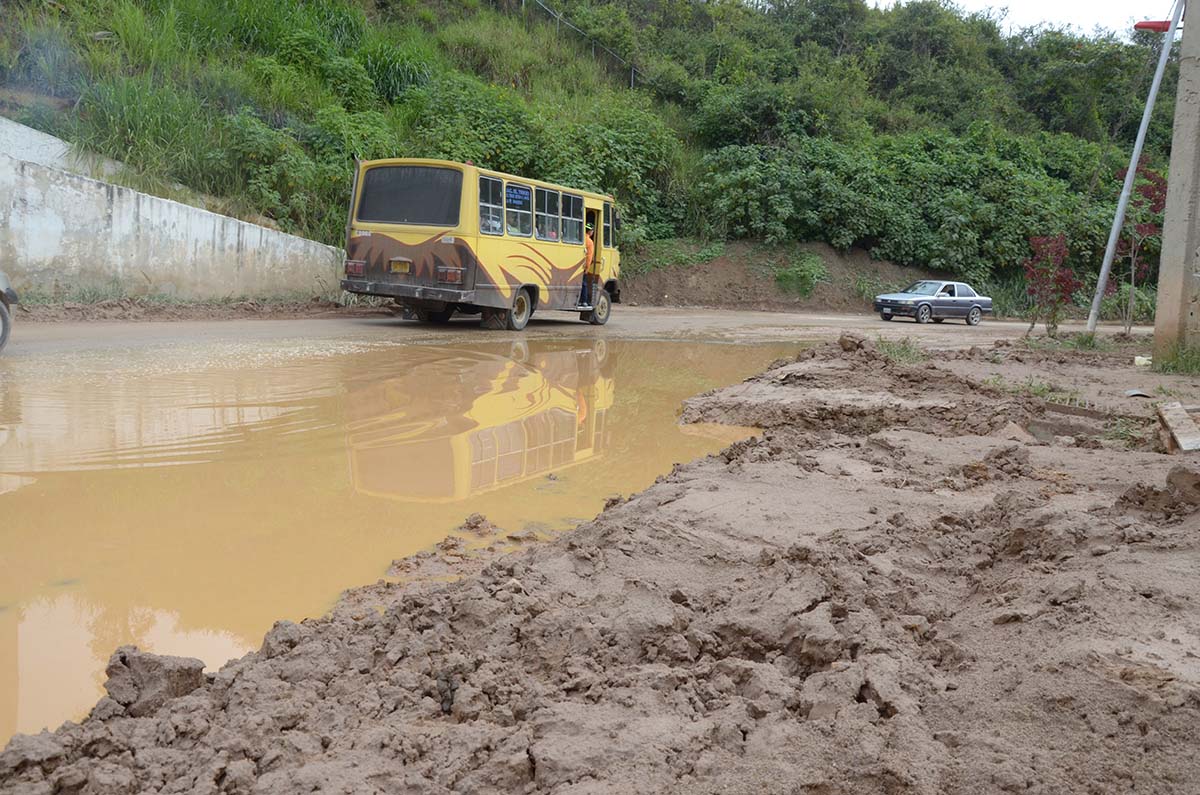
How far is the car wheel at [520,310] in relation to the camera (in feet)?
52.9

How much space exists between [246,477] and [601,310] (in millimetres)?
13352

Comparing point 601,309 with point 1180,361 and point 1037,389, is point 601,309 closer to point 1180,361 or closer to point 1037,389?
point 1180,361

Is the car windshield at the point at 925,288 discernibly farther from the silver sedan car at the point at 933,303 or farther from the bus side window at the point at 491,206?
the bus side window at the point at 491,206

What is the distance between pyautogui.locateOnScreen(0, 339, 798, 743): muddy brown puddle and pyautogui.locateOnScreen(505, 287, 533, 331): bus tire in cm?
525

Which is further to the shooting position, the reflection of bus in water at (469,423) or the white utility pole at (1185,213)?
the white utility pole at (1185,213)

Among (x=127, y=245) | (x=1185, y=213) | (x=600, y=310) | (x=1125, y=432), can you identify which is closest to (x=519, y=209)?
(x=600, y=310)

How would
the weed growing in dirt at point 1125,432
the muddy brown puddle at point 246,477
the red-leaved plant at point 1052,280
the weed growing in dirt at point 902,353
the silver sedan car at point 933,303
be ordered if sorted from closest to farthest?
the muddy brown puddle at point 246,477 → the weed growing in dirt at point 1125,432 → the weed growing in dirt at point 902,353 → the red-leaved plant at point 1052,280 → the silver sedan car at point 933,303

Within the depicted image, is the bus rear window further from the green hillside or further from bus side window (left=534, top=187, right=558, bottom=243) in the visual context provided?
the green hillside

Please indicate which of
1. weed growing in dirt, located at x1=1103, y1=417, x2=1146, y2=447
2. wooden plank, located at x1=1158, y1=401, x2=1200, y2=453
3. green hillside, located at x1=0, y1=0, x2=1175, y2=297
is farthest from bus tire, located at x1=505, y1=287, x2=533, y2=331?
wooden plank, located at x1=1158, y1=401, x2=1200, y2=453

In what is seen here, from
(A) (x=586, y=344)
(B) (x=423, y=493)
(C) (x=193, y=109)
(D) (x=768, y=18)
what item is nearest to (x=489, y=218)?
(A) (x=586, y=344)

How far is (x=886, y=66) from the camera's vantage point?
38781mm

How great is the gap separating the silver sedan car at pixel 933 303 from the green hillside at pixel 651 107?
337 cm

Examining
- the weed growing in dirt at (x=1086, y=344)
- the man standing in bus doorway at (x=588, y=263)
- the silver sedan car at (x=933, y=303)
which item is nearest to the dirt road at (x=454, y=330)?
the man standing in bus doorway at (x=588, y=263)

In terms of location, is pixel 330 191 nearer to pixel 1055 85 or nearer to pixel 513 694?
pixel 513 694
